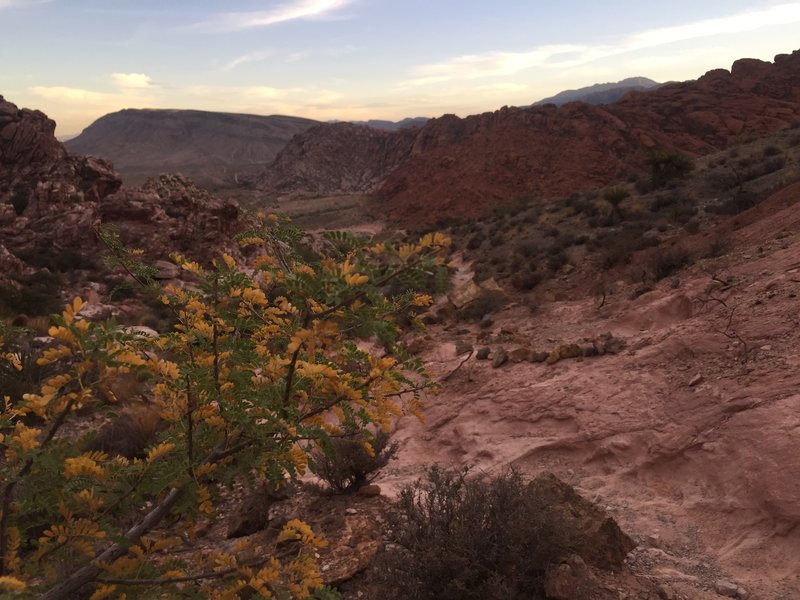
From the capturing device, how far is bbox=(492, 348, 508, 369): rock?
851 cm

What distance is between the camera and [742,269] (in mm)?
7953

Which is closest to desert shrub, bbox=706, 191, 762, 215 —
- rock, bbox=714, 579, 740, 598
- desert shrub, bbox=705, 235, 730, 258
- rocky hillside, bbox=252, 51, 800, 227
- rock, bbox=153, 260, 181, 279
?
desert shrub, bbox=705, 235, 730, 258

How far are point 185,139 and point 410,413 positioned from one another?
503 ft

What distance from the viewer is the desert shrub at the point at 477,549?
3211 mm

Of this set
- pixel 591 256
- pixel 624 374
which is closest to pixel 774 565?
pixel 624 374

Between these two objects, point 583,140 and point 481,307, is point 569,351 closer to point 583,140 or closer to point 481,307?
point 481,307

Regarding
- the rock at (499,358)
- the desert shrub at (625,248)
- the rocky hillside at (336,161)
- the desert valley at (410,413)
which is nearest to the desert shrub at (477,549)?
the desert valley at (410,413)

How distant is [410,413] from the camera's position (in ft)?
25.2

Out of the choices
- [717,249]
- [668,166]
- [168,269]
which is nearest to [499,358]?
[717,249]

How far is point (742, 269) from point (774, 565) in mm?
5471

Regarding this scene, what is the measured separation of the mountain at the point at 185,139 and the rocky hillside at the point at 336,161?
32837mm

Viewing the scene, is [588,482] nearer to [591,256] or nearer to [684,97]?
[591,256]

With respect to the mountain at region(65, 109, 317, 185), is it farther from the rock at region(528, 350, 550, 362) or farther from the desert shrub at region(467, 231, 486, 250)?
the rock at region(528, 350, 550, 362)

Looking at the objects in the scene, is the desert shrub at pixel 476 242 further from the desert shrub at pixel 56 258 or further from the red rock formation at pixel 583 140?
the red rock formation at pixel 583 140
